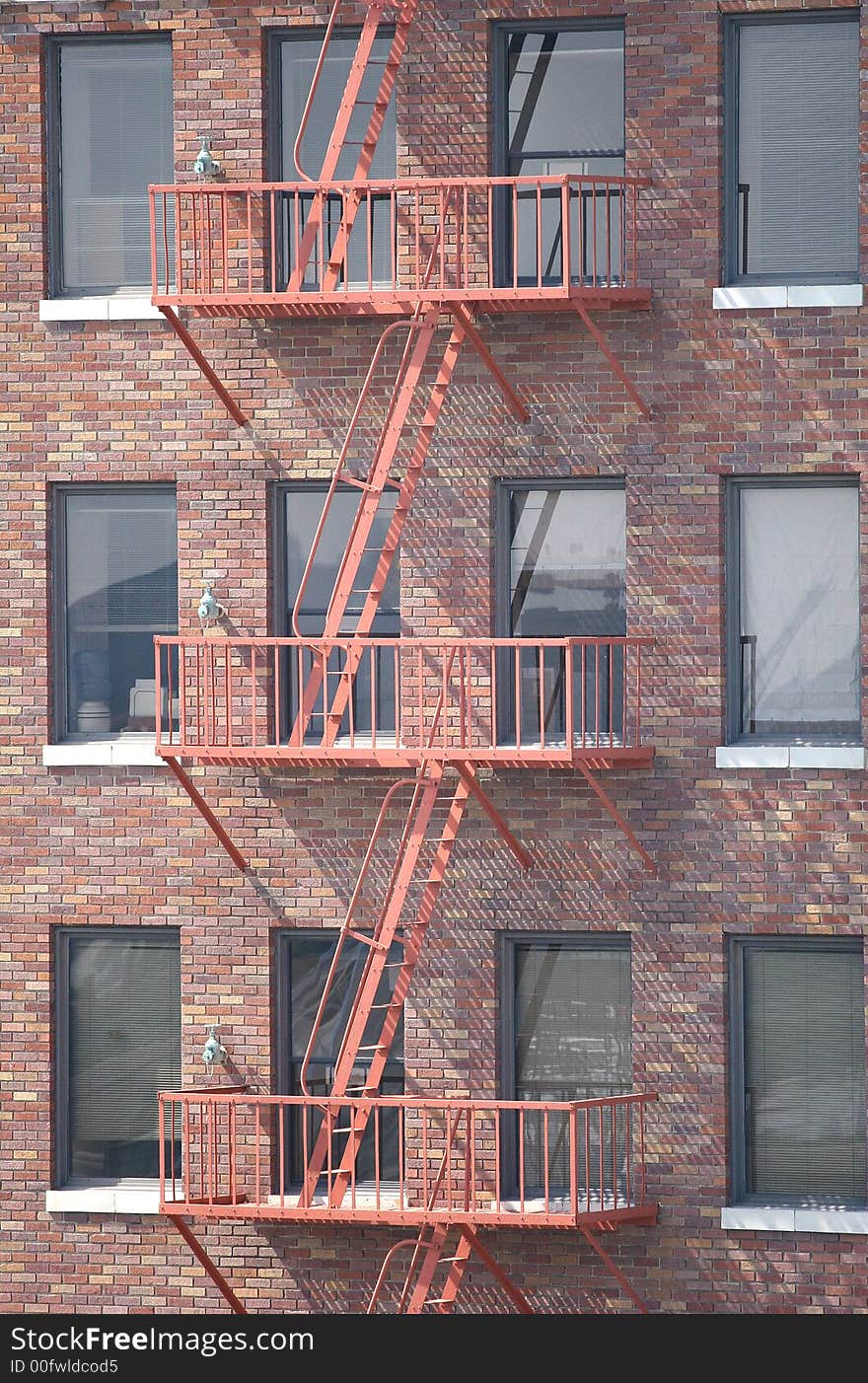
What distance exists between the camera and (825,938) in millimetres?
16312

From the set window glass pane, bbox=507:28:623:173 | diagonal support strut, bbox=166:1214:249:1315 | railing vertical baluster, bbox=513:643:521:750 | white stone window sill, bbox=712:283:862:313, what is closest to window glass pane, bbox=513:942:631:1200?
railing vertical baluster, bbox=513:643:521:750

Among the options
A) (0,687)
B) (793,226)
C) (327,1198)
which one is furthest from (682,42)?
(327,1198)

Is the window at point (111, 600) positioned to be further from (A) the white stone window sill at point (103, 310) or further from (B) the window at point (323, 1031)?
(B) the window at point (323, 1031)

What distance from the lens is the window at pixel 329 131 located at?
55.8ft

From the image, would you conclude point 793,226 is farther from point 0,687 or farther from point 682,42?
point 0,687

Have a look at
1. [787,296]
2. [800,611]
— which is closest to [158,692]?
[800,611]

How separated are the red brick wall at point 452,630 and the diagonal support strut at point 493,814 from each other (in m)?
0.11

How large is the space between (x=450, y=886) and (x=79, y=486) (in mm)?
4347

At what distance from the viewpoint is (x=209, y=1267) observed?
666 inches

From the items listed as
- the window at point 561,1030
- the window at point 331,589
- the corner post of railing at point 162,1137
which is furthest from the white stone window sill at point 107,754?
the window at point 561,1030

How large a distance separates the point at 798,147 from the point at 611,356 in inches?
87.2

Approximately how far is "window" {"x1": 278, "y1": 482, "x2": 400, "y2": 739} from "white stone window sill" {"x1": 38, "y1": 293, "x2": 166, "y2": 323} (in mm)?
1760

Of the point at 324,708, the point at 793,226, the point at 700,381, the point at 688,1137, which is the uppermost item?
the point at 793,226

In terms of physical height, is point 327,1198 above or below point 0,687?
below
